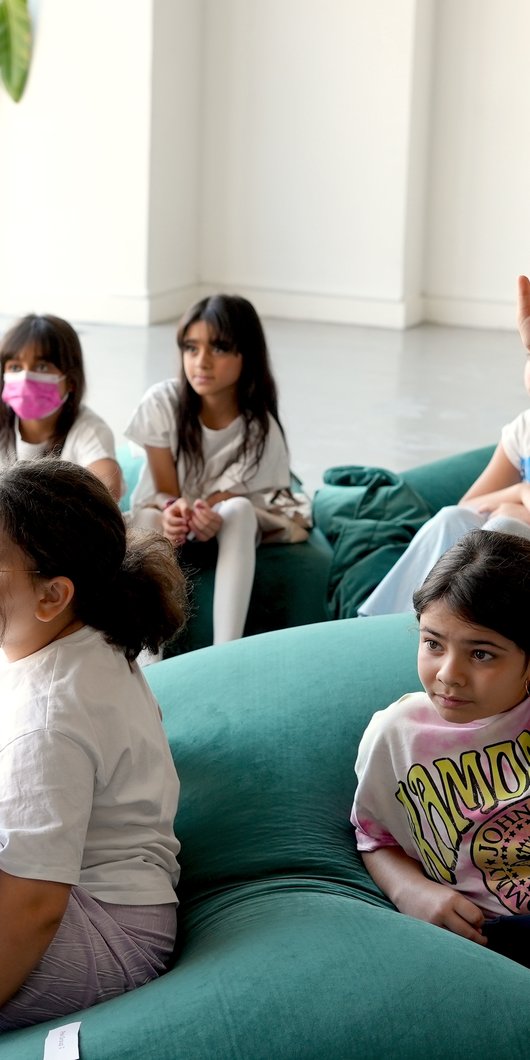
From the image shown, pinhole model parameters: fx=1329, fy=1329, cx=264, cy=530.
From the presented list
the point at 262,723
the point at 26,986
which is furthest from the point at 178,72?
the point at 26,986

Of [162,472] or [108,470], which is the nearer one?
[108,470]

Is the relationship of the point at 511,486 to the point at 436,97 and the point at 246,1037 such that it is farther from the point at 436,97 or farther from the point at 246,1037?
the point at 436,97

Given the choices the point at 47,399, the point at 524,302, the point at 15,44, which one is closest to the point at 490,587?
the point at 524,302

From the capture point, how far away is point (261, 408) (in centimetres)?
323

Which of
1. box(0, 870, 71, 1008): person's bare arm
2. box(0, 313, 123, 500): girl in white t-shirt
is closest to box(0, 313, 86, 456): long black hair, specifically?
box(0, 313, 123, 500): girl in white t-shirt

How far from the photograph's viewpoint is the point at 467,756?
151cm

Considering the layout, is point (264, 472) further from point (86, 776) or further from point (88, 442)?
point (86, 776)

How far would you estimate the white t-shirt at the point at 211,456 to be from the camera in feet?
10.5

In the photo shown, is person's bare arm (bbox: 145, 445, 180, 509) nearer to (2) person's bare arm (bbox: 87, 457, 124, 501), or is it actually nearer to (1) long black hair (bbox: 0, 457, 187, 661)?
(2) person's bare arm (bbox: 87, 457, 124, 501)

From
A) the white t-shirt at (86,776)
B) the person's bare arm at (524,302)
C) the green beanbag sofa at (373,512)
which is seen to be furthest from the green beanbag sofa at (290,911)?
the green beanbag sofa at (373,512)

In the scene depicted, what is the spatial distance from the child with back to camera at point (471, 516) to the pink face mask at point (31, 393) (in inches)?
33.8

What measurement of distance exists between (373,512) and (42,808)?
6.54ft

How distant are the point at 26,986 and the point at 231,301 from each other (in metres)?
2.04

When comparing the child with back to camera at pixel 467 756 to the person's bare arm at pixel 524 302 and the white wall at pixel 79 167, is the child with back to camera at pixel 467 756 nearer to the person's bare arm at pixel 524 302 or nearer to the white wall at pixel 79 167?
the person's bare arm at pixel 524 302
